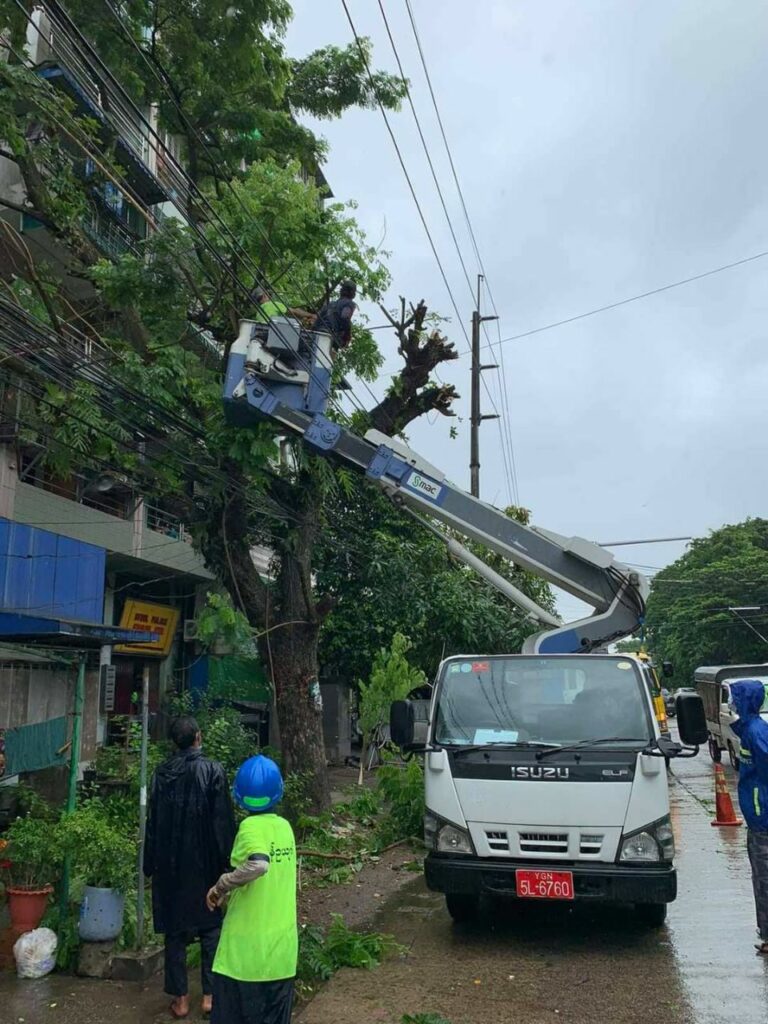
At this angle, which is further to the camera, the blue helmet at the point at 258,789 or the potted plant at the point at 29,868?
the potted plant at the point at 29,868

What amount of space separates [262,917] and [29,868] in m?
2.92

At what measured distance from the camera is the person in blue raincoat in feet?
19.6

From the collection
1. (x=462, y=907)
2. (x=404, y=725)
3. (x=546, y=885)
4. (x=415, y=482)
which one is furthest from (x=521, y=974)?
(x=415, y=482)

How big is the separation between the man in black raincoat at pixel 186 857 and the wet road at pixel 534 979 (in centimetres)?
40

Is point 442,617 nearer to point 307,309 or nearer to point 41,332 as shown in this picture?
point 307,309

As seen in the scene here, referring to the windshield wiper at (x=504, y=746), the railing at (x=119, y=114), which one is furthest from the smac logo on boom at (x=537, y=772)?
the railing at (x=119, y=114)

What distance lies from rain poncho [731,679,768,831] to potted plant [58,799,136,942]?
431 cm

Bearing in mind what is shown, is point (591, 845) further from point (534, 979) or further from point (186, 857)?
point (186, 857)

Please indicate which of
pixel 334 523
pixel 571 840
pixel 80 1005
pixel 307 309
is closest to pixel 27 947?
pixel 80 1005

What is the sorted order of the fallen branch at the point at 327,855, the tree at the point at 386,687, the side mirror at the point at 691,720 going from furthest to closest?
the tree at the point at 386,687 → the fallen branch at the point at 327,855 → the side mirror at the point at 691,720

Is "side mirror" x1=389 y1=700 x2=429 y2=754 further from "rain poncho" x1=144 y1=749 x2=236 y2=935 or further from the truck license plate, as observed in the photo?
"rain poncho" x1=144 y1=749 x2=236 y2=935

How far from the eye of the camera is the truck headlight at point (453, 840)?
609 centimetres

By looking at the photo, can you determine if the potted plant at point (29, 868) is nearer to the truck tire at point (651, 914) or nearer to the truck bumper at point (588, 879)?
the truck bumper at point (588, 879)

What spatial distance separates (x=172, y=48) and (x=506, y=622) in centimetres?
1240
